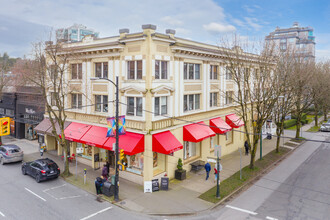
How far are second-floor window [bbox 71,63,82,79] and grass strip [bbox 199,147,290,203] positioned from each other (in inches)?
633

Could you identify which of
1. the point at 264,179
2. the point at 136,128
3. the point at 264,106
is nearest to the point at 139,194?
the point at 136,128

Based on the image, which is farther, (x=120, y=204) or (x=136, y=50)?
(x=136, y=50)

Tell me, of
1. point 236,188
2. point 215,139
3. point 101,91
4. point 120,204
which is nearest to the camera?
point 120,204

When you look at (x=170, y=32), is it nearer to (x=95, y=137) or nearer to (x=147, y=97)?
(x=147, y=97)

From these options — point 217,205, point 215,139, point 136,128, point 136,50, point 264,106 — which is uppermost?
point 136,50

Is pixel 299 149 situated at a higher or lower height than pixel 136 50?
lower

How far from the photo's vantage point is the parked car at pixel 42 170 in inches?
771

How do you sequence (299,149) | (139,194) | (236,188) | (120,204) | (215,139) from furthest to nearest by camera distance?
(299,149), (215,139), (236,188), (139,194), (120,204)

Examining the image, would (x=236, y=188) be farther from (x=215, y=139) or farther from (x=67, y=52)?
(x=67, y=52)

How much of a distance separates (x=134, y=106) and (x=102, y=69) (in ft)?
16.7

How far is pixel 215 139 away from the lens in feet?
89.1

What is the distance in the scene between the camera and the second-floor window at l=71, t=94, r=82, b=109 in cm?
2466

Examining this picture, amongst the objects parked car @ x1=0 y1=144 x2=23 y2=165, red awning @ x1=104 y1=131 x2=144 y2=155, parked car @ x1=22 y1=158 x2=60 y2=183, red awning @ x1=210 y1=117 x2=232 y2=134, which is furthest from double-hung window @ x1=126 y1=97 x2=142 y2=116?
parked car @ x1=0 y1=144 x2=23 y2=165

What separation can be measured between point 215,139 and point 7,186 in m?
19.7
